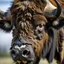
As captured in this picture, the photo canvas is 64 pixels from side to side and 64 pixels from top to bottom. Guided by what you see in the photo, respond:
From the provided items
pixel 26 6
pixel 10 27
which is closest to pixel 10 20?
pixel 10 27

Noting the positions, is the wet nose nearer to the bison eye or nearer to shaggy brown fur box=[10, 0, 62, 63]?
shaggy brown fur box=[10, 0, 62, 63]

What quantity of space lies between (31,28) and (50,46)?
64 centimetres

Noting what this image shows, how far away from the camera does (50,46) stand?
23.7ft

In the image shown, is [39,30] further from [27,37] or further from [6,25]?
[6,25]

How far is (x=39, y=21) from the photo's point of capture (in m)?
6.89

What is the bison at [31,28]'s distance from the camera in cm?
652

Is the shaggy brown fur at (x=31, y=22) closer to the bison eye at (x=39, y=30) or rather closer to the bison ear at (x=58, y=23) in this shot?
the bison eye at (x=39, y=30)

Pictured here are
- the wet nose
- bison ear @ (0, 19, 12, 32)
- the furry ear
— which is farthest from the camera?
bison ear @ (0, 19, 12, 32)

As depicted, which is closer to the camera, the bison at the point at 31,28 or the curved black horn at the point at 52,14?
the bison at the point at 31,28

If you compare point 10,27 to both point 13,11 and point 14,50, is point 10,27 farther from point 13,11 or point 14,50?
point 14,50

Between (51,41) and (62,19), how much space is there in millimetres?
414

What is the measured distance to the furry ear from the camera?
23.4 feet

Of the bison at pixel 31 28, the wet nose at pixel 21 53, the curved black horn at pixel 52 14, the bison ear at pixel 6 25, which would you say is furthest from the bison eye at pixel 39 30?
the bison ear at pixel 6 25

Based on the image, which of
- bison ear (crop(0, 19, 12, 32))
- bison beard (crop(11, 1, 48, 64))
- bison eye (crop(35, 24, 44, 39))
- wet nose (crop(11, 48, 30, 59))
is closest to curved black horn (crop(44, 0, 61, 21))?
bison beard (crop(11, 1, 48, 64))
